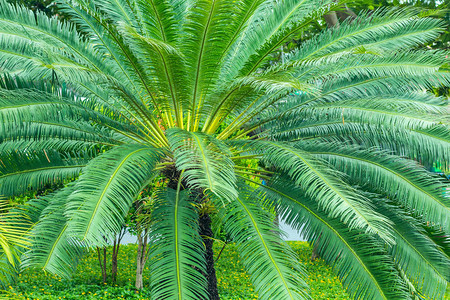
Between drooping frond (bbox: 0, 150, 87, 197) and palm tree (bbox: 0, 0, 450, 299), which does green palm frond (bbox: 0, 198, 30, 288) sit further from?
drooping frond (bbox: 0, 150, 87, 197)

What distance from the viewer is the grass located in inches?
294

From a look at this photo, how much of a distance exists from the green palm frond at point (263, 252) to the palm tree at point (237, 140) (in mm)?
14

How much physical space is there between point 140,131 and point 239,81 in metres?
1.87

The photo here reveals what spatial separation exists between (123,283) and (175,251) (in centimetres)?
476

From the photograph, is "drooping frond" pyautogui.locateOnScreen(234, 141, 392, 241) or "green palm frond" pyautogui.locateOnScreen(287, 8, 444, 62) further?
"green palm frond" pyautogui.locateOnScreen(287, 8, 444, 62)

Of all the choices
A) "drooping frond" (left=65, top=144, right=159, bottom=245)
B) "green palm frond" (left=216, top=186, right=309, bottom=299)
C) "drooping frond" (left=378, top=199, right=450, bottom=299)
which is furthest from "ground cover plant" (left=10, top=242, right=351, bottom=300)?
"drooping frond" (left=65, top=144, right=159, bottom=245)

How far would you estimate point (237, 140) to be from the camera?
4863 mm

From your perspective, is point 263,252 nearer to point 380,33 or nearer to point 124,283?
point 380,33

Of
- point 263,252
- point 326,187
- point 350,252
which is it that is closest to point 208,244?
point 263,252

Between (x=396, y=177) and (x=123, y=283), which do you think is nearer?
(x=396, y=177)

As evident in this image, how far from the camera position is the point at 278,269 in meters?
4.00

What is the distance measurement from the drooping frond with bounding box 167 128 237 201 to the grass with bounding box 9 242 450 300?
3084mm

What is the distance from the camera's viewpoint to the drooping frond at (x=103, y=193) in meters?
3.23

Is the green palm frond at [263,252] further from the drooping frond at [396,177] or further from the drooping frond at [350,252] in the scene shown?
the drooping frond at [396,177]
